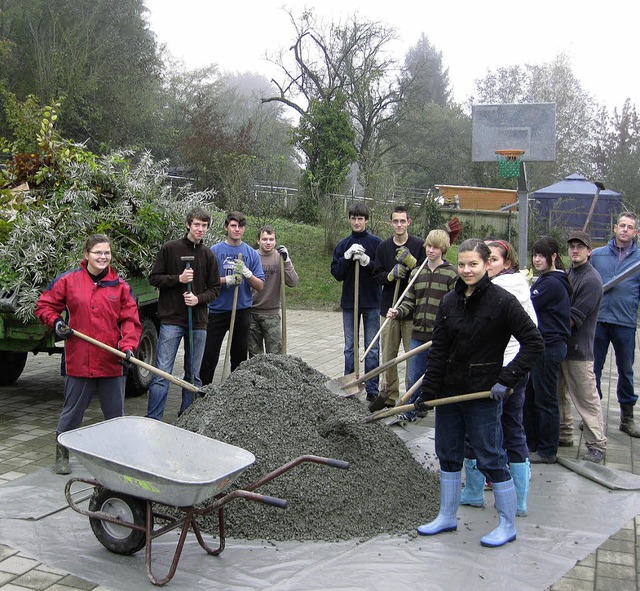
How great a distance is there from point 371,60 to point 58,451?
25.2 m

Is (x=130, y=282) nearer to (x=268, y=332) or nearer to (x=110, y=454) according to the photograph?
(x=268, y=332)

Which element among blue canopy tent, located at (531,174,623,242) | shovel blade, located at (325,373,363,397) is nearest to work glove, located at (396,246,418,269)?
shovel blade, located at (325,373,363,397)

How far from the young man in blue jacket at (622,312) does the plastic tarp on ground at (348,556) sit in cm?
207

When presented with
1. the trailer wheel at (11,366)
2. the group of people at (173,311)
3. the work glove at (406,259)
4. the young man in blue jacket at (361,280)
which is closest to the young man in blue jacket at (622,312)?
the work glove at (406,259)

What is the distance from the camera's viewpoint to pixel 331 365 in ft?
30.8

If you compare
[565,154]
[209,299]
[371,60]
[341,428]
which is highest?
[371,60]

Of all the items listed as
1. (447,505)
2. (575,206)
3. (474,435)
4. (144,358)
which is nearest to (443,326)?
(474,435)

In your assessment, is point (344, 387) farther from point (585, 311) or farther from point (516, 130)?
point (516, 130)

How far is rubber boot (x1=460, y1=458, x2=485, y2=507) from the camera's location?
4.84 metres

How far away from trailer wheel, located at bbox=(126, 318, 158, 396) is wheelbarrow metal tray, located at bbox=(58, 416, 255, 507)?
3.15 meters

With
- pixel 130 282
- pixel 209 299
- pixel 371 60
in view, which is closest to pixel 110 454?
pixel 209 299

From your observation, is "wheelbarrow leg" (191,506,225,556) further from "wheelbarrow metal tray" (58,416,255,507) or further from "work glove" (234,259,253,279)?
"work glove" (234,259,253,279)

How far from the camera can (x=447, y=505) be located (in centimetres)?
439

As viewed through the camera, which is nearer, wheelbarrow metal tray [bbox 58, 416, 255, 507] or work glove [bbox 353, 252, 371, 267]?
wheelbarrow metal tray [bbox 58, 416, 255, 507]
